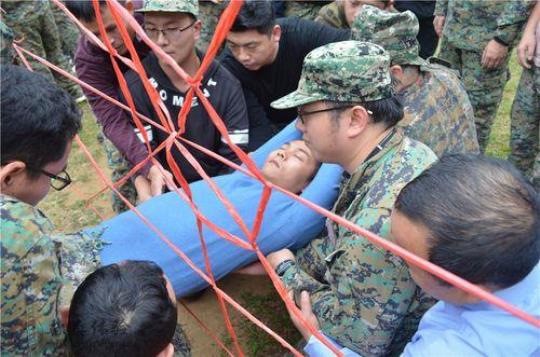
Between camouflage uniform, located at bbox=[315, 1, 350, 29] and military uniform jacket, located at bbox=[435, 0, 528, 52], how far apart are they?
2.54 ft

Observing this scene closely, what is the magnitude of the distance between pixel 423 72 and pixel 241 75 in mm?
1134

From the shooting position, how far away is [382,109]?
166cm

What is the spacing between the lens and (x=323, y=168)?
2.29 m

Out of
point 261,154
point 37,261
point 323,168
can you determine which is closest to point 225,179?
point 261,154

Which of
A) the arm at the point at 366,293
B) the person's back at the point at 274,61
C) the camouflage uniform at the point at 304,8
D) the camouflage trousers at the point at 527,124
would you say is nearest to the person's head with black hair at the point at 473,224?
the arm at the point at 366,293

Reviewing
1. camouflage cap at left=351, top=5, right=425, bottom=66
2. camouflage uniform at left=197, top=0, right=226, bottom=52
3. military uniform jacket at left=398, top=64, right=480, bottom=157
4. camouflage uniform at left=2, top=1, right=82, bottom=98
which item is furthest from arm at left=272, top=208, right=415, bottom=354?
camouflage uniform at left=2, top=1, right=82, bottom=98

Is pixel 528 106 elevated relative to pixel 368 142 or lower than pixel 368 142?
lower

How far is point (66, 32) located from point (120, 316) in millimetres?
5146

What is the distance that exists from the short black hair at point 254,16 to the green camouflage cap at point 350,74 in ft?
3.47

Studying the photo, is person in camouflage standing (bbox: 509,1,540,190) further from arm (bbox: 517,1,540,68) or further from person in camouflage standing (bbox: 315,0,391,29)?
person in camouflage standing (bbox: 315,0,391,29)

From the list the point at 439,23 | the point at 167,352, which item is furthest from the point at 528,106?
the point at 167,352

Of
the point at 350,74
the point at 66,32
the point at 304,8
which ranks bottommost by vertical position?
the point at 66,32

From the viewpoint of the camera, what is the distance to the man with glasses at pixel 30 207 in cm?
116

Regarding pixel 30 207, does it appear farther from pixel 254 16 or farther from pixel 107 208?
pixel 107 208
